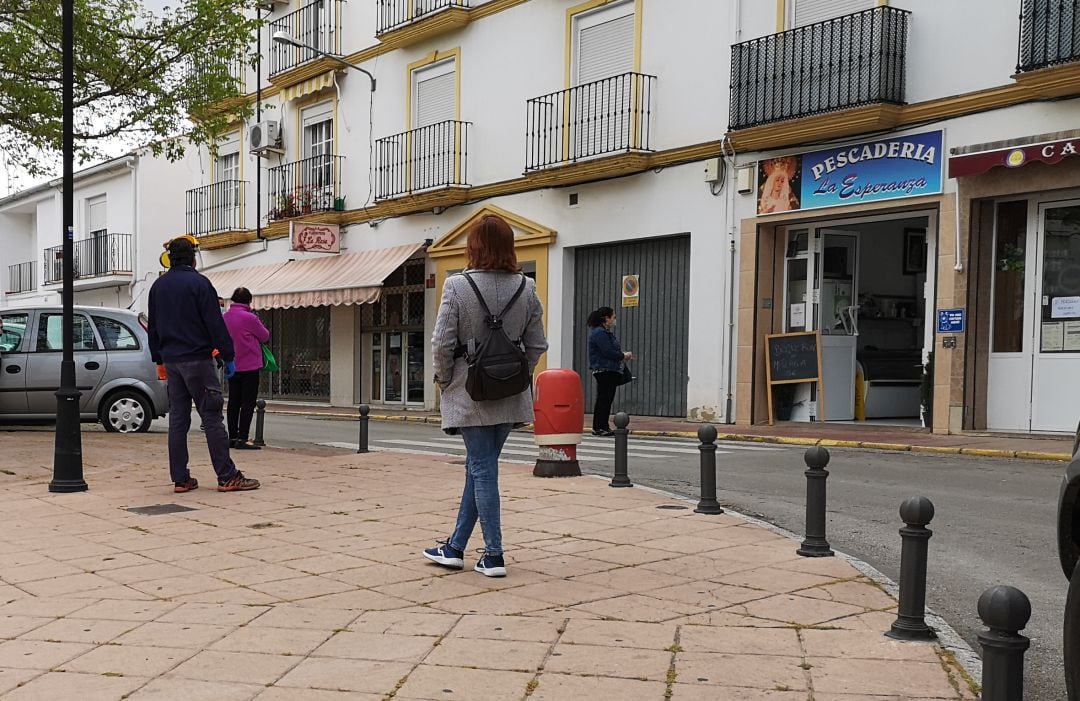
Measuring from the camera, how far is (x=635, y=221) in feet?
58.1

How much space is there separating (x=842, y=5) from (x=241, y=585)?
12.6m

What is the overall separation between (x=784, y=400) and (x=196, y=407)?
33.7 feet

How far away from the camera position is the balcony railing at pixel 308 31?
24.6 metres

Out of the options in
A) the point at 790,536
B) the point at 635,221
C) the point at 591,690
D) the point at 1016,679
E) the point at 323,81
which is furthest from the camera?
the point at 323,81

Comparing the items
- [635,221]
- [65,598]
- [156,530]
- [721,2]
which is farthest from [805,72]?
[65,598]

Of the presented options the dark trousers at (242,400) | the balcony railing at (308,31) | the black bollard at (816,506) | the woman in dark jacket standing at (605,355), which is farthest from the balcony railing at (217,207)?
the black bollard at (816,506)

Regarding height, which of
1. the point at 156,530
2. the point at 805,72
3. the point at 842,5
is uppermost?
the point at 842,5

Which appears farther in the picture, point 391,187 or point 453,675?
point 391,187

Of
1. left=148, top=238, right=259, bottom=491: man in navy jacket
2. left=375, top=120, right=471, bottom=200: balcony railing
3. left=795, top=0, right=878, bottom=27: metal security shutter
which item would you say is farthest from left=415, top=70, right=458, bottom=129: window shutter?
left=148, top=238, right=259, bottom=491: man in navy jacket

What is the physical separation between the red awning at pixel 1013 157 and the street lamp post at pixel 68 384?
32.8 ft

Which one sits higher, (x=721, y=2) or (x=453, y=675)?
(x=721, y=2)

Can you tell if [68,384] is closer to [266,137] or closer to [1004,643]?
[1004,643]

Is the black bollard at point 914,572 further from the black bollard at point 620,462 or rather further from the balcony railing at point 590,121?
the balcony railing at point 590,121

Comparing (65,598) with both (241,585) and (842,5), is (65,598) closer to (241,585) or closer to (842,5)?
(241,585)
